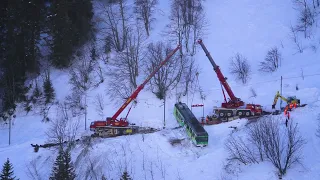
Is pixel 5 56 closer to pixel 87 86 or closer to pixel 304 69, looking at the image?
pixel 87 86

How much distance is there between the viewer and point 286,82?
42594 mm

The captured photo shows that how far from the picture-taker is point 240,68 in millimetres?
44906

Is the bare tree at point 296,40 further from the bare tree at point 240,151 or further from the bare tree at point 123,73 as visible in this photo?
the bare tree at point 123,73

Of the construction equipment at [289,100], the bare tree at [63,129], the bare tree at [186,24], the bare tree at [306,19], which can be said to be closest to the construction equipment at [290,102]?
the construction equipment at [289,100]

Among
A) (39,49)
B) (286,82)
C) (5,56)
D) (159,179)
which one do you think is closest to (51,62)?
(39,49)

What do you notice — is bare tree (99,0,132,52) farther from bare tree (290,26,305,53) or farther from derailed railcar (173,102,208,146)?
bare tree (290,26,305,53)

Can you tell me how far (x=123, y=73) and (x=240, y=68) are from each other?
553 inches

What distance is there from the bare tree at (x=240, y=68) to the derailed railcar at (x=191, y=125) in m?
9.52

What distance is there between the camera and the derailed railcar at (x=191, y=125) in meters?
32.9

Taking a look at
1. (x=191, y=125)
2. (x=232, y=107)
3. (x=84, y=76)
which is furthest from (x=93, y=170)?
(x=84, y=76)

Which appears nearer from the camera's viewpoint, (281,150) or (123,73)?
(281,150)

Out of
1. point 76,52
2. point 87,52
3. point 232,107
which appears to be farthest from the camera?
point 87,52

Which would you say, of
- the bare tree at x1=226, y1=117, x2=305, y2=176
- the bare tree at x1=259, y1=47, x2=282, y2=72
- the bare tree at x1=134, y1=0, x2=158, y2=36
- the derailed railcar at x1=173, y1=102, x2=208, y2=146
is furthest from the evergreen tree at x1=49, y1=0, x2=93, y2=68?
the bare tree at x1=226, y1=117, x2=305, y2=176

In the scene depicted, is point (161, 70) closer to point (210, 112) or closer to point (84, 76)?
point (210, 112)
